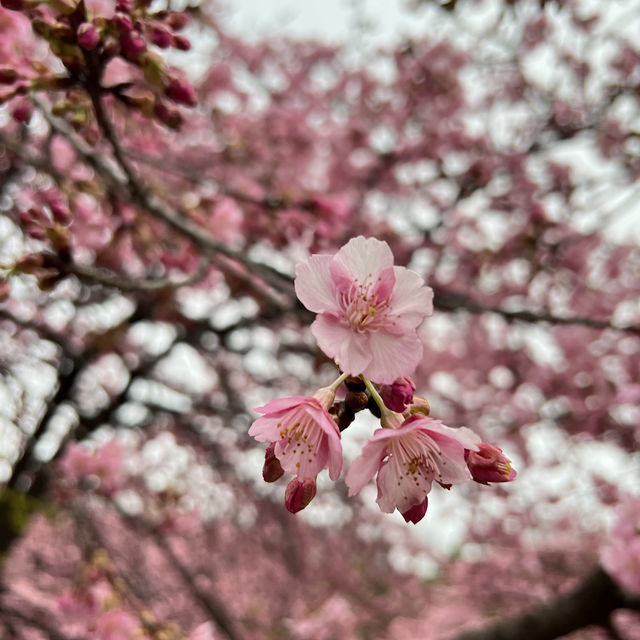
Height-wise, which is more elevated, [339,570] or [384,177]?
[384,177]

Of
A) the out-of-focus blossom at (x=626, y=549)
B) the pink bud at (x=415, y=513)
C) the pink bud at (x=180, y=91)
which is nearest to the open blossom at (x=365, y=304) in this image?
the pink bud at (x=415, y=513)

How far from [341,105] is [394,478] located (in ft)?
22.5

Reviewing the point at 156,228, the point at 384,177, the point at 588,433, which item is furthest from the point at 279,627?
the point at 156,228

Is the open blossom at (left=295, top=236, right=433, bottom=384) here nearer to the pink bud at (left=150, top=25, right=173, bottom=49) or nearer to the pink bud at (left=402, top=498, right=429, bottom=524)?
the pink bud at (left=402, top=498, right=429, bottom=524)

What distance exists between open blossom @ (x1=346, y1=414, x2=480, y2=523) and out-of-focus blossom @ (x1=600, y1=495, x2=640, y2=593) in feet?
7.09

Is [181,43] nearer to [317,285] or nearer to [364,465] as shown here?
[317,285]

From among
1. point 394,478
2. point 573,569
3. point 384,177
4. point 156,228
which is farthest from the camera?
point 573,569

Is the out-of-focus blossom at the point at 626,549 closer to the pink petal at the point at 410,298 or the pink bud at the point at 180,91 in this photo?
the pink petal at the point at 410,298

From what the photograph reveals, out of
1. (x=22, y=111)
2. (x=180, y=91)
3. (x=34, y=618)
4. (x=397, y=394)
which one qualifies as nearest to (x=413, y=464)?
(x=397, y=394)

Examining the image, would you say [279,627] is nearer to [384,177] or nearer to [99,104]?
[384,177]

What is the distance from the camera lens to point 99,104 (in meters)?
1.30

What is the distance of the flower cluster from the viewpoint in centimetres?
83

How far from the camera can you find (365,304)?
927 millimetres

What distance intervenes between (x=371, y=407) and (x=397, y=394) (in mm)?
85
